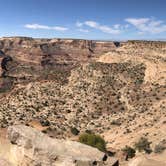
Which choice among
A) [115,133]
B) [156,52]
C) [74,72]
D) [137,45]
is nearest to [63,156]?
[115,133]

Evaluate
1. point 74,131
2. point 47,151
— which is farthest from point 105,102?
point 47,151

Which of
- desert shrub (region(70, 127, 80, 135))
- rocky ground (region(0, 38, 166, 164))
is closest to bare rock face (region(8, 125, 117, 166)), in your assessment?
rocky ground (region(0, 38, 166, 164))

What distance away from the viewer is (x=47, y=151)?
19.4m

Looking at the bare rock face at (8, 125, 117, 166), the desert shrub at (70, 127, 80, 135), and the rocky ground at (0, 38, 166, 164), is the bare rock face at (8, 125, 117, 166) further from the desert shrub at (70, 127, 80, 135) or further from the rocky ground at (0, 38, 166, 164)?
the desert shrub at (70, 127, 80, 135)

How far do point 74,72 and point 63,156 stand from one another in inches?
2908

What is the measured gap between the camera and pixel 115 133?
58.2 metres

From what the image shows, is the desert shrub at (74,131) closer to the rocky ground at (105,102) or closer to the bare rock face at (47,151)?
the rocky ground at (105,102)

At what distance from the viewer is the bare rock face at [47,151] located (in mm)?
18484

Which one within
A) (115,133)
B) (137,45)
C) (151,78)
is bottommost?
(115,133)

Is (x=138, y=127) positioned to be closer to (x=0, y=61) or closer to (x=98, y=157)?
(x=98, y=157)

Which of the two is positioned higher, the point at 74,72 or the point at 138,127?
the point at 74,72

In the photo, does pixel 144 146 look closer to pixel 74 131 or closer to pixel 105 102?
pixel 74 131

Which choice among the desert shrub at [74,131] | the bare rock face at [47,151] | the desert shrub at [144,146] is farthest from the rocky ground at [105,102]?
the bare rock face at [47,151]

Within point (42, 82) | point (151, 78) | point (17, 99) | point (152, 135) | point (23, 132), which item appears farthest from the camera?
point (42, 82)
